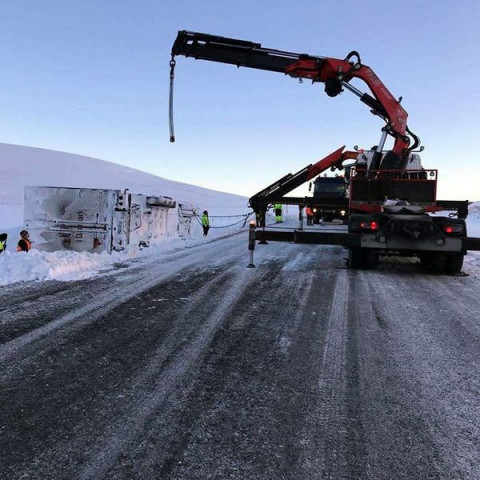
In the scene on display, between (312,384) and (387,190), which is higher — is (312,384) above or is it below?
below

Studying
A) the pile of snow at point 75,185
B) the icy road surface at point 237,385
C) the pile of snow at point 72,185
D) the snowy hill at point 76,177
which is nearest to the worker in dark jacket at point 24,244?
the pile of snow at point 75,185

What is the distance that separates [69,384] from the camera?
307 centimetres

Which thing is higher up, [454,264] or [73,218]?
[73,218]

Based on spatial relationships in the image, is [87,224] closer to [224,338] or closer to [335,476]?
[224,338]

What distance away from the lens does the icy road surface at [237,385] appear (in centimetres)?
222

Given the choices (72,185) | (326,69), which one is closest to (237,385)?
(326,69)

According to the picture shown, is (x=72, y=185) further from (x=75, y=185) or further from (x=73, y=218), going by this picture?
(x=73, y=218)

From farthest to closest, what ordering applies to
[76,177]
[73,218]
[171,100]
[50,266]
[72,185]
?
[76,177]
[72,185]
[73,218]
[171,100]
[50,266]

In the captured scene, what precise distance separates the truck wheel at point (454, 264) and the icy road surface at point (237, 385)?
2625 millimetres

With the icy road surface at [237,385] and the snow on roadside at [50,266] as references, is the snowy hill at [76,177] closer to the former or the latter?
the snow on roadside at [50,266]

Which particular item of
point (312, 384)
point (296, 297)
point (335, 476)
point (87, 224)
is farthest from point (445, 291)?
point (87, 224)

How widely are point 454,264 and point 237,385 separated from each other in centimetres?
698

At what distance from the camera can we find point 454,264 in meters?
8.41

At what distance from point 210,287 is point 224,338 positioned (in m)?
2.42
